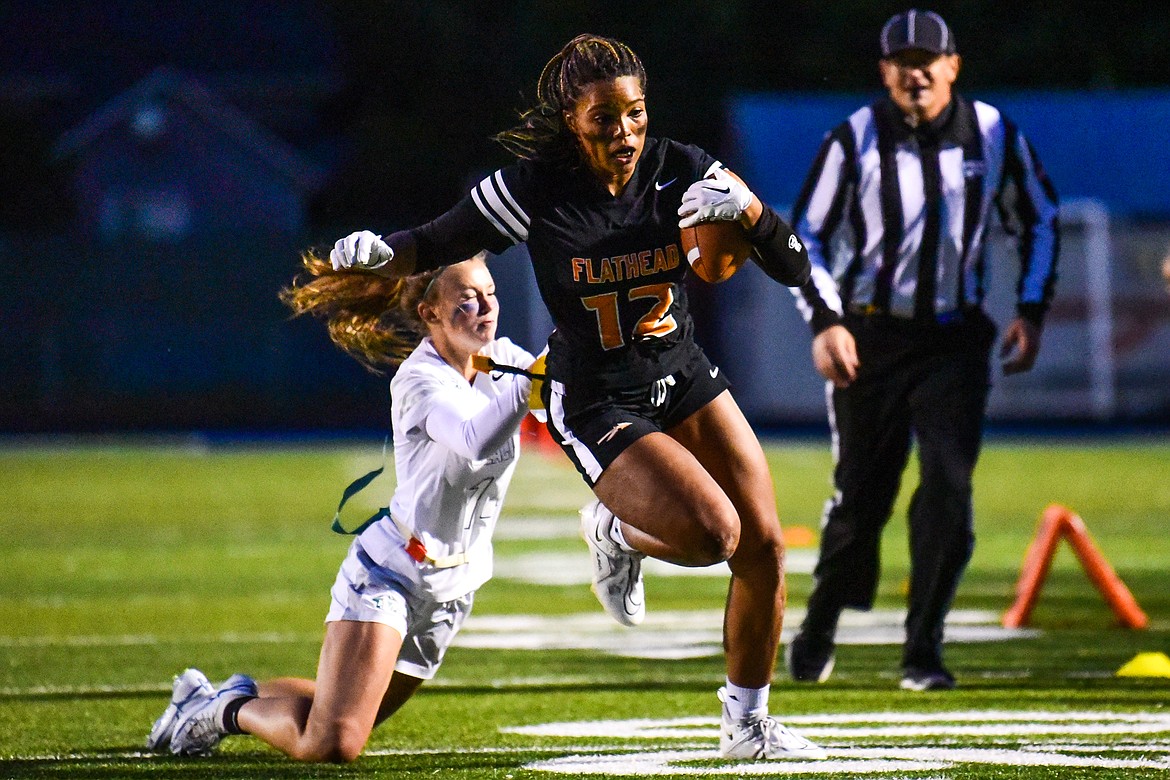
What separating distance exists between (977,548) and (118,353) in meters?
18.1

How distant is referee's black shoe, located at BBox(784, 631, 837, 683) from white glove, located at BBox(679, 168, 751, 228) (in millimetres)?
2321

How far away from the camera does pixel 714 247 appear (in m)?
4.75

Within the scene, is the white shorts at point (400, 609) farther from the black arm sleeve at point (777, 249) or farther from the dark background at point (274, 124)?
the dark background at point (274, 124)

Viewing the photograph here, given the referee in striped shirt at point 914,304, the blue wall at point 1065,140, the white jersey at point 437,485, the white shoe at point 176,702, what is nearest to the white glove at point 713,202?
the white jersey at point 437,485

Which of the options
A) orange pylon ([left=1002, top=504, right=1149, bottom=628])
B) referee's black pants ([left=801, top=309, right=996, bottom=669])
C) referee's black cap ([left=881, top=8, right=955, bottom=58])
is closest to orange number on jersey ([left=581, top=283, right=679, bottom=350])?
referee's black pants ([left=801, top=309, right=996, bottom=669])

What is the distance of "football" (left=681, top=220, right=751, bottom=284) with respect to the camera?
15.6 feet

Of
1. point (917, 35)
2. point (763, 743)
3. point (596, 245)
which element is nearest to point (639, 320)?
point (596, 245)

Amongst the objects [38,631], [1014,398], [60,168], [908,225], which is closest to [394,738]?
[908,225]

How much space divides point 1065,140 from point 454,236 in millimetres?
21493

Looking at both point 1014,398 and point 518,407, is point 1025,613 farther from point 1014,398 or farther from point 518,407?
point 1014,398

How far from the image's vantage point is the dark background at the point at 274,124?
27125mm

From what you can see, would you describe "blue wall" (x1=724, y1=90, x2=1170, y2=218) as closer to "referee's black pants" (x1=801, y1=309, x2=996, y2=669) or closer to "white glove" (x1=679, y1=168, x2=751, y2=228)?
"referee's black pants" (x1=801, y1=309, x2=996, y2=669)

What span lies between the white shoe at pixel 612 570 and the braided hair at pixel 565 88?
0.91 meters

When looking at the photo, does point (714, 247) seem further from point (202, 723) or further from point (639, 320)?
point (202, 723)
